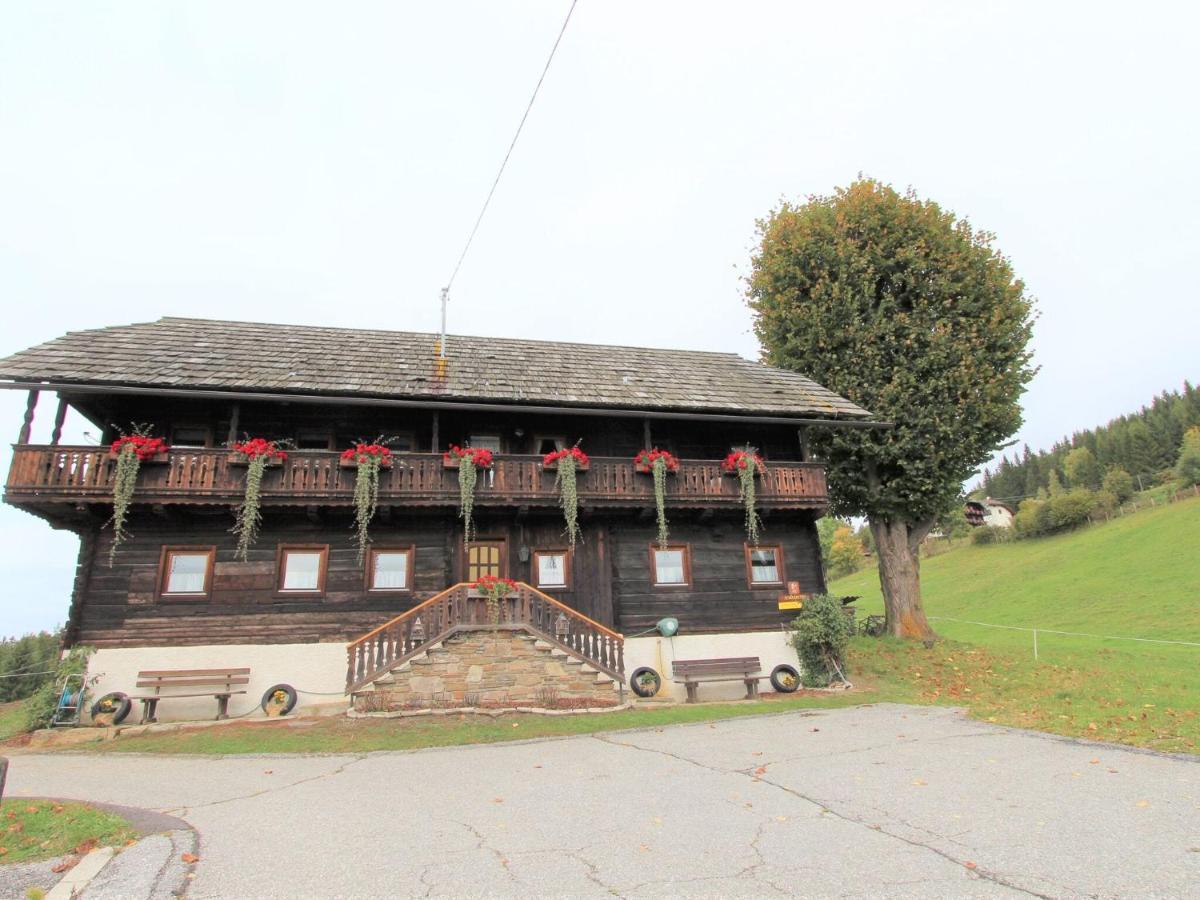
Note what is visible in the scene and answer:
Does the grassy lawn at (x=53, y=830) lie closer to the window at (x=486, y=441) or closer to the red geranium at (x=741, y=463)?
the window at (x=486, y=441)

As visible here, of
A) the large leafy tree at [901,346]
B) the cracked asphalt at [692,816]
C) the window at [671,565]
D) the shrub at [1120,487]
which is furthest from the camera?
the shrub at [1120,487]

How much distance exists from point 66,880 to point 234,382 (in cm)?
1282

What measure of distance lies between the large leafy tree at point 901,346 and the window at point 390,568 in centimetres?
1268

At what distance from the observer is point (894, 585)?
21.9m

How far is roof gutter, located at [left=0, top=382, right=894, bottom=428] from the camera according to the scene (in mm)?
14766

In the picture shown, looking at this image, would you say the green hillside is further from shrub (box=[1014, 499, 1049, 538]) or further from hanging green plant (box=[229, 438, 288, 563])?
hanging green plant (box=[229, 438, 288, 563])

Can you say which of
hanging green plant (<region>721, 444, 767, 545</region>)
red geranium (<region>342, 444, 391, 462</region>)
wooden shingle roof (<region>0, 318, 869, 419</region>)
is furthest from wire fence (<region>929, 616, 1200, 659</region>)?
red geranium (<region>342, 444, 391, 462</region>)

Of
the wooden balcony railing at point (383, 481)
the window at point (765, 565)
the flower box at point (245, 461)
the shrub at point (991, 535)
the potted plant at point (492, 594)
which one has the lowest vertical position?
the potted plant at point (492, 594)

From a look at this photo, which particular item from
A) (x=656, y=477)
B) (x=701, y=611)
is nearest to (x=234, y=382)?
(x=656, y=477)

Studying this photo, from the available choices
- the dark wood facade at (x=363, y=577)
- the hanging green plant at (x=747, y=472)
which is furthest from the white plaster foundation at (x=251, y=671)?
the hanging green plant at (x=747, y=472)

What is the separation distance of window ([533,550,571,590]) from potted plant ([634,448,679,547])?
2567mm

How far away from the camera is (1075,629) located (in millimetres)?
30797

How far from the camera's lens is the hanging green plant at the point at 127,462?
1434 cm

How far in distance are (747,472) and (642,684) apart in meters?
5.82
